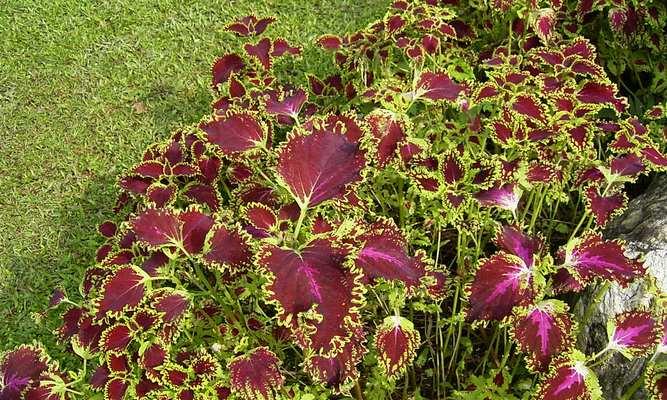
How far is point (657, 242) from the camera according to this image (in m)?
1.93

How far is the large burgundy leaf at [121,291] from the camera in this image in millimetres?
1578

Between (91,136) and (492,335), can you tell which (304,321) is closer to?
(492,335)

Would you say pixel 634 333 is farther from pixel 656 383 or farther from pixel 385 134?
pixel 385 134

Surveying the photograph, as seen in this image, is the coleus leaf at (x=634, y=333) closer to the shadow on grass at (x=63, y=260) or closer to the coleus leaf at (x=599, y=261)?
the coleus leaf at (x=599, y=261)

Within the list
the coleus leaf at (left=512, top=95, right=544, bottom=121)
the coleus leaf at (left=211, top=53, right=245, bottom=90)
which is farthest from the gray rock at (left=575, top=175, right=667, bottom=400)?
the coleus leaf at (left=211, top=53, right=245, bottom=90)

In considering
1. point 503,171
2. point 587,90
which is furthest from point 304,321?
point 587,90

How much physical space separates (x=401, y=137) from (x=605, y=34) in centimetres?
142

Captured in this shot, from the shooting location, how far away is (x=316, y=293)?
130 cm

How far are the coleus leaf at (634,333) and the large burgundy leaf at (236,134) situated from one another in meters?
0.92

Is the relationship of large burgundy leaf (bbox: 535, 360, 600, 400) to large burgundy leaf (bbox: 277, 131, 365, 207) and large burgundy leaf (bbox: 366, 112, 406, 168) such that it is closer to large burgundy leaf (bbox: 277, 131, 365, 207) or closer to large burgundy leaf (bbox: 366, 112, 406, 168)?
large burgundy leaf (bbox: 277, 131, 365, 207)

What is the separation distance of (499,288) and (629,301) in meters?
0.56

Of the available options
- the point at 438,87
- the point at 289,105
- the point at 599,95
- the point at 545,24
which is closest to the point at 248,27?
the point at 289,105

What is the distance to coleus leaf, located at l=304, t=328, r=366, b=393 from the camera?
1.60 m

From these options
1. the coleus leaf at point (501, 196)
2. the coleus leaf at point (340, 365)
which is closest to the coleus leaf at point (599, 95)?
the coleus leaf at point (501, 196)
